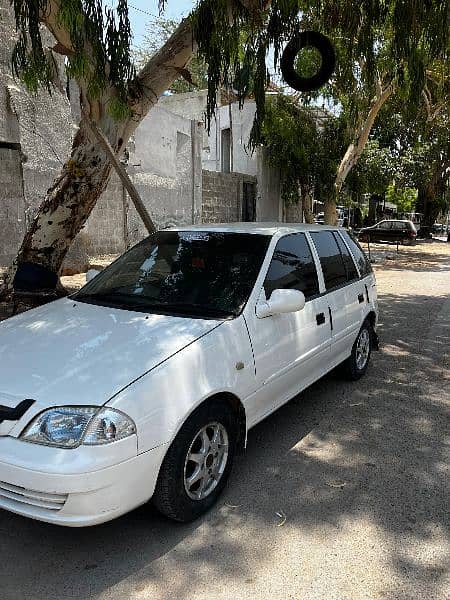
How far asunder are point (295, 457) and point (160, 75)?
5266mm

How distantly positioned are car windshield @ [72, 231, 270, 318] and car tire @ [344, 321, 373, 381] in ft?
5.96

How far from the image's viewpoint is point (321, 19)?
7.75 meters

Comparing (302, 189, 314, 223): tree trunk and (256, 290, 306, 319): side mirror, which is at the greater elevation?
(302, 189, 314, 223): tree trunk

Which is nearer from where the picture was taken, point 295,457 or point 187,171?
point 295,457

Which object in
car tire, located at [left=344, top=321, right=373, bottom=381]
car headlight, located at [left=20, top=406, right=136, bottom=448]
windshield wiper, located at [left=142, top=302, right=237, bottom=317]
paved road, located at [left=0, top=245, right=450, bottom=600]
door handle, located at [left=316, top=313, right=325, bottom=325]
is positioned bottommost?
paved road, located at [left=0, top=245, right=450, bottom=600]

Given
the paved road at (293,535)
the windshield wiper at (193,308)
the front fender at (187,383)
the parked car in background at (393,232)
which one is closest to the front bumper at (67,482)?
the front fender at (187,383)

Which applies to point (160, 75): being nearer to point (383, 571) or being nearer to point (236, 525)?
point (236, 525)

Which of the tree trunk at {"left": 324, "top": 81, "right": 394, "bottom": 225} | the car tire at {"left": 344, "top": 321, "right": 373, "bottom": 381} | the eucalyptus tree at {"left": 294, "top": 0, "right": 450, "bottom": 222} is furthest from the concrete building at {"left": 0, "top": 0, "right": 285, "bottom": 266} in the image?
the car tire at {"left": 344, "top": 321, "right": 373, "bottom": 381}

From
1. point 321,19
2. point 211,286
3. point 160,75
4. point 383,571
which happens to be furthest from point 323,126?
point 383,571

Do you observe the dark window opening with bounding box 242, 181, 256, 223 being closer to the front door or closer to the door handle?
the front door

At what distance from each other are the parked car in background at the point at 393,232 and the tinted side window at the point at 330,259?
2148 cm

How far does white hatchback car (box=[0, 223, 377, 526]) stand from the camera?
8.60 ft

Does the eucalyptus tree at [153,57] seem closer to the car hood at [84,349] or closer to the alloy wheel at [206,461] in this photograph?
the car hood at [84,349]

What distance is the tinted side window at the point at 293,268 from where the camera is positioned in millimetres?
4066
